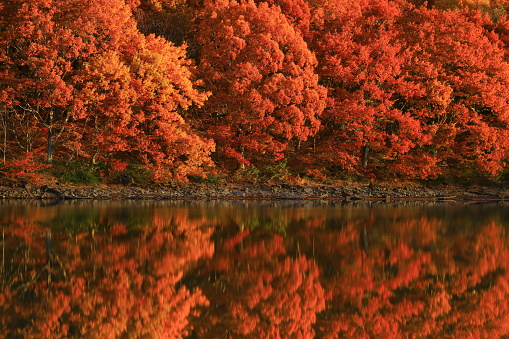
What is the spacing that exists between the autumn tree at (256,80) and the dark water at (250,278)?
18.0 meters

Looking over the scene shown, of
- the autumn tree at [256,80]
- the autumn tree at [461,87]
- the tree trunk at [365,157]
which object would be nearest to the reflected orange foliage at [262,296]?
the autumn tree at [256,80]

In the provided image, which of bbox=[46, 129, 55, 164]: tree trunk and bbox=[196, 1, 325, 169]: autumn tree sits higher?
bbox=[196, 1, 325, 169]: autumn tree

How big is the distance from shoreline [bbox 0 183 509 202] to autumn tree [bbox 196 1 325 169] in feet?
9.30

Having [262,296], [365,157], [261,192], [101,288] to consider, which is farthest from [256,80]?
[262,296]

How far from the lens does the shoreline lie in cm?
3828

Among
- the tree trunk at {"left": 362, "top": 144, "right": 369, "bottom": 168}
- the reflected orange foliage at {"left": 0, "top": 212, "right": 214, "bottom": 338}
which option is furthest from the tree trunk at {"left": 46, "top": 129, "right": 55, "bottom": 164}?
the reflected orange foliage at {"left": 0, "top": 212, "right": 214, "bottom": 338}

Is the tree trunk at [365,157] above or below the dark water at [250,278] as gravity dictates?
above

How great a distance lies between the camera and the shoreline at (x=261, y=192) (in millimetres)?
38281

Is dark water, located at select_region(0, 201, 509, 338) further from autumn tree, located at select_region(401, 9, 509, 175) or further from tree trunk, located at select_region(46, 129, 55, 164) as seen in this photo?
autumn tree, located at select_region(401, 9, 509, 175)

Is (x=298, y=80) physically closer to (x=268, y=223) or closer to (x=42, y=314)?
(x=268, y=223)

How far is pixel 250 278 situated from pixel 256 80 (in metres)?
30.5

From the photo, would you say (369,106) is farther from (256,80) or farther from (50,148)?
(50,148)

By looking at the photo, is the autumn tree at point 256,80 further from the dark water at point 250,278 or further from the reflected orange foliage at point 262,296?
the reflected orange foliage at point 262,296

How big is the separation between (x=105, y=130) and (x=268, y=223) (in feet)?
63.0
